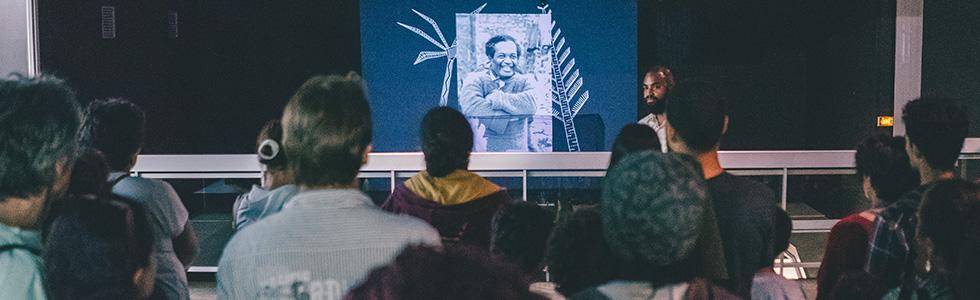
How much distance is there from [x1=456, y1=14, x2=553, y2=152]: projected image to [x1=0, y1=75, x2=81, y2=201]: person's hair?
304 inches

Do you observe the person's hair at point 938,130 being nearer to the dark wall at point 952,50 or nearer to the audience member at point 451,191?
the audience member at point 451,191

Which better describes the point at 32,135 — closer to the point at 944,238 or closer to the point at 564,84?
the point at 944,238

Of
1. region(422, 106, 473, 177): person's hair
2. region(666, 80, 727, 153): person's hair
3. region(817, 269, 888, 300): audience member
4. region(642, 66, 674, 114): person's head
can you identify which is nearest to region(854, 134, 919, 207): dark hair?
region(817, 269, 888, 300): audience member

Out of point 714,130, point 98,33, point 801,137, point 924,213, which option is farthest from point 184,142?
point 924,213

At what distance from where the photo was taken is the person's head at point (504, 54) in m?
9.34

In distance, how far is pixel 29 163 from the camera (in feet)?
5.09

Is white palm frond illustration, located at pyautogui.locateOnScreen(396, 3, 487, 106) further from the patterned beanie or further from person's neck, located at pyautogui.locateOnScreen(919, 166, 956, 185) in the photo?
the patterned beanie

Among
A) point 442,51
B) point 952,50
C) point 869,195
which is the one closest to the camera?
point 869,195

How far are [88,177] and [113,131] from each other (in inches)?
15.0

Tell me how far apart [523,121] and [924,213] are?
24.4 ft

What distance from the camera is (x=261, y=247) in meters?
1.59

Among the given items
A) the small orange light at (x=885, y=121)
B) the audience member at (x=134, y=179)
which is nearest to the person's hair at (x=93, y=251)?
the audience member at (x=134, y=179)

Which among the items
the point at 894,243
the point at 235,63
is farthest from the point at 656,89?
the point at 235,63

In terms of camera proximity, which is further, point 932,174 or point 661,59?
point 661,59
